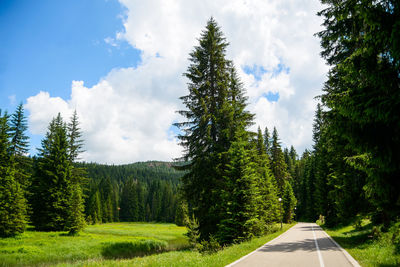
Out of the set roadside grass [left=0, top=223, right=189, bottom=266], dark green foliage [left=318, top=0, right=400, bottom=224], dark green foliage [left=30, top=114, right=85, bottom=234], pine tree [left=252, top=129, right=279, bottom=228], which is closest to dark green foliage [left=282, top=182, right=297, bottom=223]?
pine tree [left=252, top=129, right=279, bottom=228]

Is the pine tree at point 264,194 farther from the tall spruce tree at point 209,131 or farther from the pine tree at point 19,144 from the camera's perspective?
the pine tree at point 19,144

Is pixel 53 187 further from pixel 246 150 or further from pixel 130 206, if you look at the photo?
pixel 130 206

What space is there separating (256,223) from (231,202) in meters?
2.88

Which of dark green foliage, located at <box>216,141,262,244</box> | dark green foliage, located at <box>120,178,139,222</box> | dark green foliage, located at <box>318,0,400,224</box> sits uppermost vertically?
dark green foliage, located at <box>318,0,400,224</box>

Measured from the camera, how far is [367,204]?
16.3m

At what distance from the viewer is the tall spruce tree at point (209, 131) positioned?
56.7 feet

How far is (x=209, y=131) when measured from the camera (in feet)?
58.9

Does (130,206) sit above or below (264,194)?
below

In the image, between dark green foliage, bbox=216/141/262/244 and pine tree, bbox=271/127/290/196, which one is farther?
pine tree, bbox=271/127/290/196

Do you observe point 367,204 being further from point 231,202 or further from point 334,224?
point 334,224

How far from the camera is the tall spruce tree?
1728 centimetres

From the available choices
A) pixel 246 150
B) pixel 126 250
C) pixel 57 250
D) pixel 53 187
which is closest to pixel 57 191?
pixel 53 187

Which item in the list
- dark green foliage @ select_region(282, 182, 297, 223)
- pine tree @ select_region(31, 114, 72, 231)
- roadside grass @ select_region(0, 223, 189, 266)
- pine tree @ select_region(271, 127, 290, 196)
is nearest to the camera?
roadside grass @ select_region(0, 223, 189, 266)

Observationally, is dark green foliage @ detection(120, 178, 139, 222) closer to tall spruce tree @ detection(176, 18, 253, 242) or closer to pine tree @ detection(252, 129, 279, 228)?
pine tree @ detection(252, 129, 279, 228)
